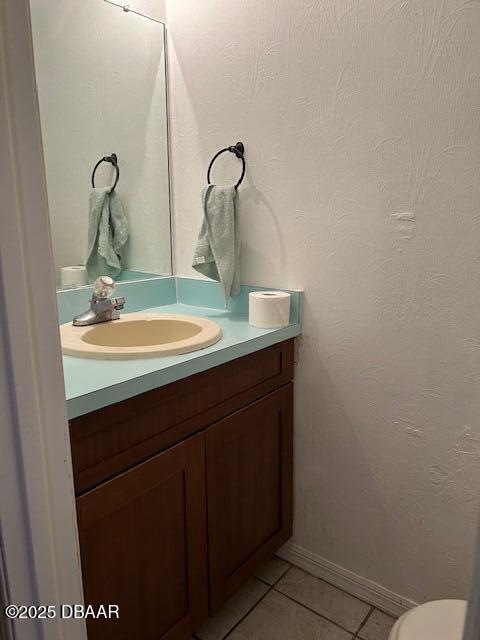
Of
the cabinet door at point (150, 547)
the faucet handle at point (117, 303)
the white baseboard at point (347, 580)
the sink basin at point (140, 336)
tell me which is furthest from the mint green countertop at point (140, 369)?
the white baseboard at point (347, 580)

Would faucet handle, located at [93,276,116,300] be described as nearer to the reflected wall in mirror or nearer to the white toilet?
the reflected wall in mirror

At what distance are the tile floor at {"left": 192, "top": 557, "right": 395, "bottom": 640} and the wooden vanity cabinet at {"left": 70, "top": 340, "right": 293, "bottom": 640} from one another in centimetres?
13

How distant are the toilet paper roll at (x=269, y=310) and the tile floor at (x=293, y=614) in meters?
0.88

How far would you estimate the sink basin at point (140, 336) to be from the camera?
1.16 meters

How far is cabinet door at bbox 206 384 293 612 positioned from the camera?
132 centimetres

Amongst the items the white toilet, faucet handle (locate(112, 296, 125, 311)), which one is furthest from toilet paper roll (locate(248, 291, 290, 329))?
the white toilet

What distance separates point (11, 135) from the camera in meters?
0.60

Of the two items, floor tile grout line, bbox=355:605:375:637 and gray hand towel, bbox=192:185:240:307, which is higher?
gray hand towel, bbox=192:185:240:307

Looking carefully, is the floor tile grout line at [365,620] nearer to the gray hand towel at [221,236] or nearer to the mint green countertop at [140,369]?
the mint green countertop at [140,369]

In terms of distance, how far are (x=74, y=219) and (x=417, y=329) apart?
43.2 inches

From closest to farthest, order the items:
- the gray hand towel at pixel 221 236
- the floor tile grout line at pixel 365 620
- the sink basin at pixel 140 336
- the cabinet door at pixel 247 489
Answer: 1. the sink basin at pixel 140 336
2. the cabinet door at pixel 247 489
3. the floor tile grout line at pixel 365 620
4. the gray hand towel at pixel 221 236

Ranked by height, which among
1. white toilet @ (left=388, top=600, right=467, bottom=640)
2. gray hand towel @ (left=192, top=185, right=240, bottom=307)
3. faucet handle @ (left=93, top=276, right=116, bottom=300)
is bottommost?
Answer: white toilet @ (left=388, top=600, right=467, bottom=640)

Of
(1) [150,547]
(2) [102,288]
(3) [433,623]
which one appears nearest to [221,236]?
(2) [102,288]

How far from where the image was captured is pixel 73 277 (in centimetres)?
154
